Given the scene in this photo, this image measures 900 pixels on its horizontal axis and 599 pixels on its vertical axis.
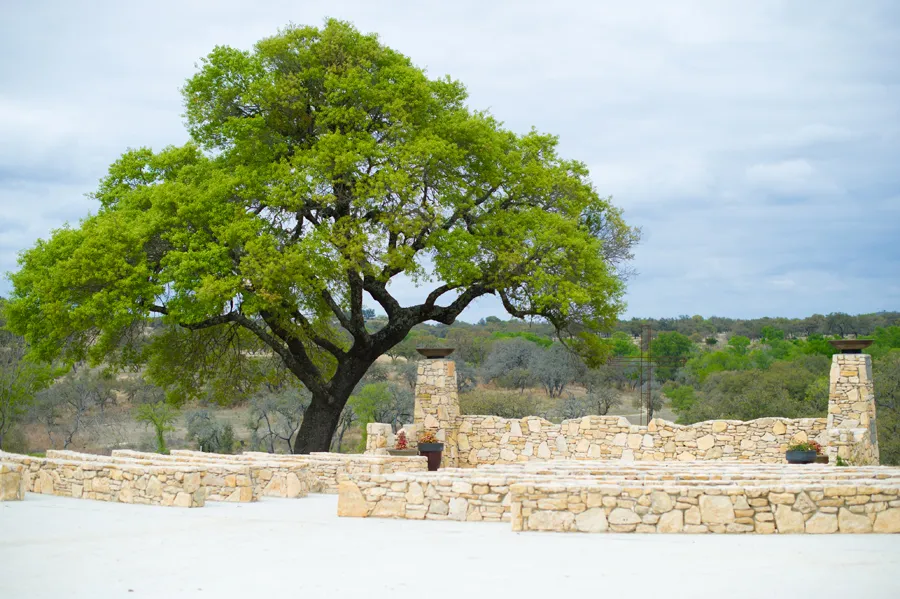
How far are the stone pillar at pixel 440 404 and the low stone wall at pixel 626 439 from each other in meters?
0.37

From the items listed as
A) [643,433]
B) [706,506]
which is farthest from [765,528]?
[643,433]

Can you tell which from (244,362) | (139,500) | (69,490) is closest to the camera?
(139,500)

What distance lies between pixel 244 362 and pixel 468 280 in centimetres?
872

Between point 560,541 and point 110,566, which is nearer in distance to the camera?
point 110,566

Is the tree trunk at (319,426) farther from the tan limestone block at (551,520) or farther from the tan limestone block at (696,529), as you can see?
the tan limestone block at (696,529)

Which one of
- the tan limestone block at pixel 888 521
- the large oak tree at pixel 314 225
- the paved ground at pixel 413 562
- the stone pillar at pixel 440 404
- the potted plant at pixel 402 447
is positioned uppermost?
the large oak tree at pixel 314 225

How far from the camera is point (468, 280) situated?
74.8 ft

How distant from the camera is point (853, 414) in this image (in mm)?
18578

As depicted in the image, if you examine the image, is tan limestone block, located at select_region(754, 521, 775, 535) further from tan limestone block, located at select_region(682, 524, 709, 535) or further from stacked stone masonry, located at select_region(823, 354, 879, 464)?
stacked stone masonry, located at select_region(823, 354, 879, 464)

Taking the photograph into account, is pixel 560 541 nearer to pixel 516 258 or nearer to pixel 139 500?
pixel 139 500

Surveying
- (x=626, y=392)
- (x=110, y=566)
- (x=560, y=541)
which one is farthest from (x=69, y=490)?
(x=626, y=392)

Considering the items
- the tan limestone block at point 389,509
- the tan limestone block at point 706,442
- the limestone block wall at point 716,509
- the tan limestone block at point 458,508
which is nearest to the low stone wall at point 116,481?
the tan limestone block at point 389,509

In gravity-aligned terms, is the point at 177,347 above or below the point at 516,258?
below

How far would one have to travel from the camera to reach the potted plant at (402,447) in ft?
67.4
